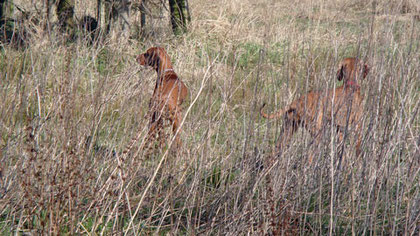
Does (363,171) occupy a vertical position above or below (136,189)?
above

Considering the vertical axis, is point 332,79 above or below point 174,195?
above

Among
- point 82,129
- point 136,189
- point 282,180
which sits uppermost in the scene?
point 82,129

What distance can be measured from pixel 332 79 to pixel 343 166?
483 mm

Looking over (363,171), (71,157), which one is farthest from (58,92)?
(363,171)

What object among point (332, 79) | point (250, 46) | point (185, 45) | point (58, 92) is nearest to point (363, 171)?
point (332, 79)

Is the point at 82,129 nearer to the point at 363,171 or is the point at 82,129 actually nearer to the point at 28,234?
the point at 28,234

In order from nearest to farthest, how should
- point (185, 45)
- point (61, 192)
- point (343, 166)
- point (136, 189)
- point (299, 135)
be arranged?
point (61, 192), point (343, 166), point (299, 135), point (136, 189), point (185, 45)

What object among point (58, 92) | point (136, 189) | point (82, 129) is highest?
point (58, 92)

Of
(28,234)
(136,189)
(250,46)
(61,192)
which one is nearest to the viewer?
(61,192)

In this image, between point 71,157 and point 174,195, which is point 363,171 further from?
point 71,157

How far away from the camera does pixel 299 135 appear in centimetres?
251

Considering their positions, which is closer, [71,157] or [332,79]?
[71,157]

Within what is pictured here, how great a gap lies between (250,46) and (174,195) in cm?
453

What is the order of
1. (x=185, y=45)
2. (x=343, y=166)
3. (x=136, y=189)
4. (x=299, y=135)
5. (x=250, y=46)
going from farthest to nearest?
1. (x=250, y=46)
2. (x=185, y=45)
3. (x=136, y=189)
4. (x=299, y=135)
5. (x=343, y=166)
